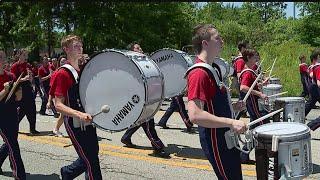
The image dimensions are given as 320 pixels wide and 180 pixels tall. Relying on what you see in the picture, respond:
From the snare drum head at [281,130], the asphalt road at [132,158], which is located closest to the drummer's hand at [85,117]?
the snare drum head at [281,130]

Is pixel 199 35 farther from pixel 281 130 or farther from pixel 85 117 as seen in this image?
Result: pixel 85 117

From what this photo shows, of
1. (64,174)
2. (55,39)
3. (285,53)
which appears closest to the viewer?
(64,174)

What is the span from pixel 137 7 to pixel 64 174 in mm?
19054

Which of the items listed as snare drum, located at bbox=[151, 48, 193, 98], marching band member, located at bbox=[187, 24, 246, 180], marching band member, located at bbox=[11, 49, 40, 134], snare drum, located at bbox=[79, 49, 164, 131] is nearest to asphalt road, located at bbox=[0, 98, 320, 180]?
marching band member, located at bbox=[11, 49, 40, 134]

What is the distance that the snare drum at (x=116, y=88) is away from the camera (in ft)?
15.8

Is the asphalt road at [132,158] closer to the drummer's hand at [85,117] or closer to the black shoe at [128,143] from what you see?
the black shoe at [128,143]

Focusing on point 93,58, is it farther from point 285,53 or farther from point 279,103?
point 285,53

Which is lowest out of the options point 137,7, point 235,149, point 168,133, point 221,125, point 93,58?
point 168,133

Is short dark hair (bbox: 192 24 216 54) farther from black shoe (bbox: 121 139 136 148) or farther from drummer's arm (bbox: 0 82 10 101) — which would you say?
black shoe (bbox: 121 139 136 148)

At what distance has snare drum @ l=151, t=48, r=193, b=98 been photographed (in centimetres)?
818

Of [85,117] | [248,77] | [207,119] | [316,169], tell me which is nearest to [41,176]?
[85,117]

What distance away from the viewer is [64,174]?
15.8ft

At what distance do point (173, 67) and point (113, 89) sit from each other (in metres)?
3.40

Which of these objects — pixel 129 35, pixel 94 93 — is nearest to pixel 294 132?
pixel 94 93
